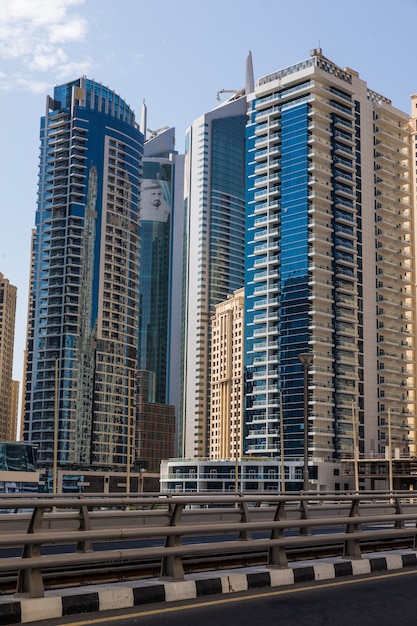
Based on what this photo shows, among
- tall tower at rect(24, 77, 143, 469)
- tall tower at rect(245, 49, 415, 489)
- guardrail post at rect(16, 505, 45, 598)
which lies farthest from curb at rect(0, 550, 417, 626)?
tall tower at rect(24, 77, 143, 469)

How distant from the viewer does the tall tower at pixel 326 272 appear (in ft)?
445

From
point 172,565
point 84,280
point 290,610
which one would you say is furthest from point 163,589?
point 84,280

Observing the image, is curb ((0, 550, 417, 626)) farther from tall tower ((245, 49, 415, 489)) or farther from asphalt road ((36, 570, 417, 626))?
tall tower ((245, 49, 415, 489))

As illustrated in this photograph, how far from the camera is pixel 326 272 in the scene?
13762 cm

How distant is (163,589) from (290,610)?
56.5 inches

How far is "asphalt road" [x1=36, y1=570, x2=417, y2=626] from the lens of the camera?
837 cm

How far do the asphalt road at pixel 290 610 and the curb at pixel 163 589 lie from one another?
20cm

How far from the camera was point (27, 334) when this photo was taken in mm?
177750

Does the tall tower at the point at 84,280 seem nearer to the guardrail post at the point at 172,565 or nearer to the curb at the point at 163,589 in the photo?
the curb at the point at 163,589

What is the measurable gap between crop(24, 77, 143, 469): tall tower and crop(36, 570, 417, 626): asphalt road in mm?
156178

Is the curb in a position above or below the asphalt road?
above

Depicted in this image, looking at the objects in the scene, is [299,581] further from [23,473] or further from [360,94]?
[360,94]

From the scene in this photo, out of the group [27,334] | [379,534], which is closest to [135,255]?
[27,334]

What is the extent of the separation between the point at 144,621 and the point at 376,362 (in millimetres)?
140059
